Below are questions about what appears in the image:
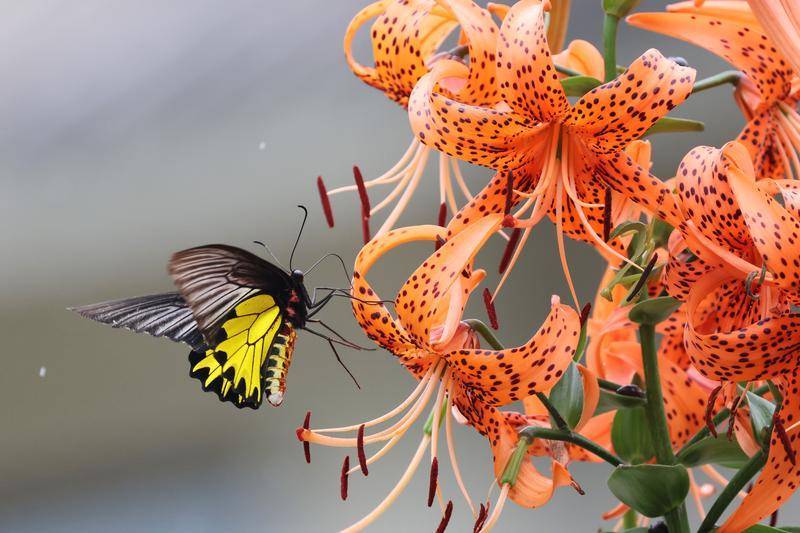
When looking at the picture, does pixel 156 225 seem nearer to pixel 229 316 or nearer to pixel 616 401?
pixel 229 316

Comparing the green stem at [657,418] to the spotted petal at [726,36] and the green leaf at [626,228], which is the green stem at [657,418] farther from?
the spotted petal at [726,36]

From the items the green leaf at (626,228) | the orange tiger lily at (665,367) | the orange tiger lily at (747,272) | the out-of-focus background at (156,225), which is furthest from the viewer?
the out-of-focus background at (156,225)

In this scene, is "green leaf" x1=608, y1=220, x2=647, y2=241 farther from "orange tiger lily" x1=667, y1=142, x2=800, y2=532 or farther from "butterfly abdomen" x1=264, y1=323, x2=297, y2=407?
"butterfly abdomen" x1=264, y1=323, x2=297, y2=407

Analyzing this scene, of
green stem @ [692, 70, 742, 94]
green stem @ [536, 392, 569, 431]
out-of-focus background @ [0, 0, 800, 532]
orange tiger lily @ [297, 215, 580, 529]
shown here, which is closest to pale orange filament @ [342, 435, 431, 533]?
orange tiger lily @ [297, 215, 580, 529]

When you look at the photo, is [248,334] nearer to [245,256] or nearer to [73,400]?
[245,256]

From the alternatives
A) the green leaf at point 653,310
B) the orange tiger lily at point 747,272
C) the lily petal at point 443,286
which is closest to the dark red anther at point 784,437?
the orange tiger lily at point 747,272

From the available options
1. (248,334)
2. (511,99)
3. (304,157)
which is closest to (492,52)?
(511,99)
